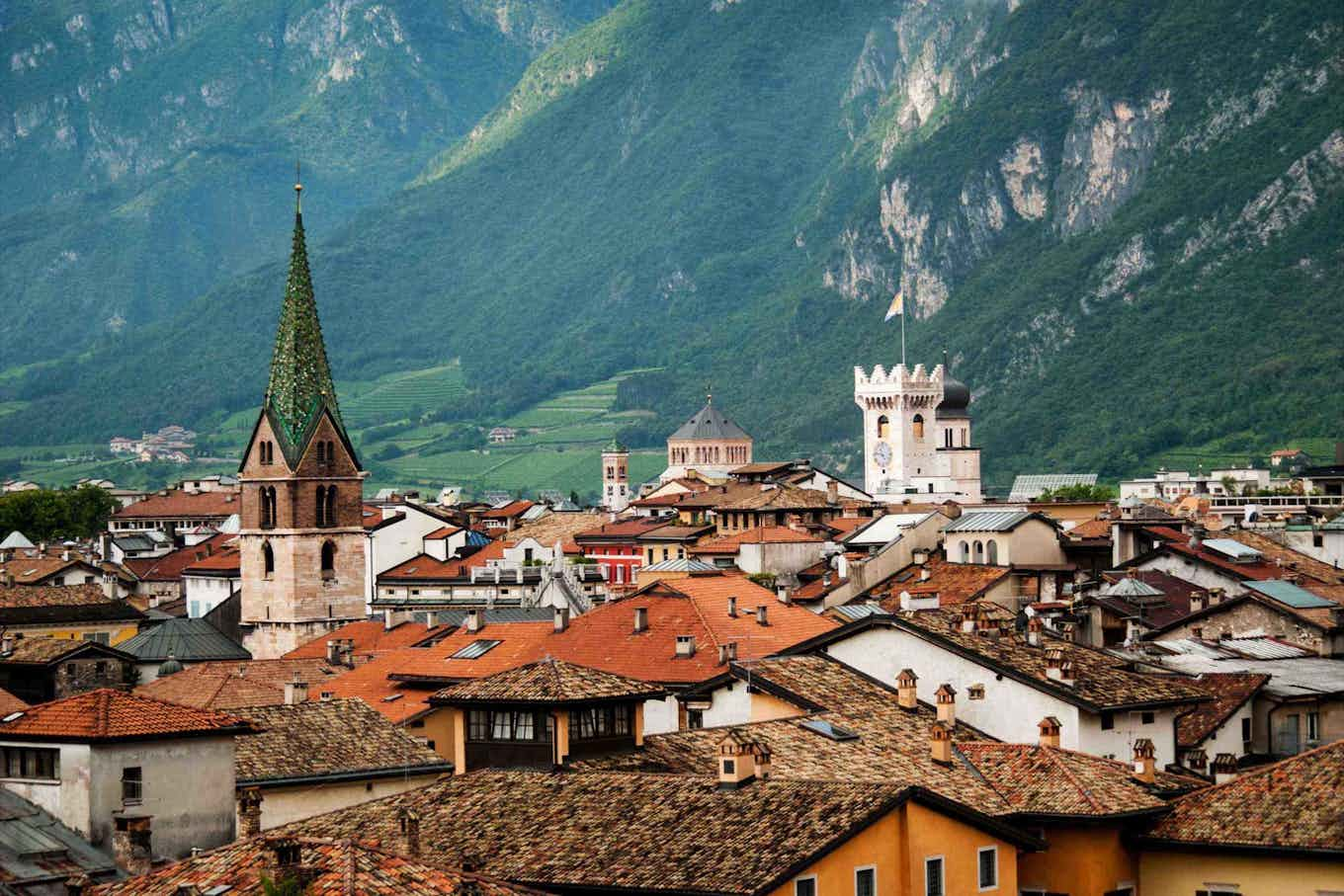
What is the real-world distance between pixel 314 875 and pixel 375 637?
66.8 metres

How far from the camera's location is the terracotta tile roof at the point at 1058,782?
45.6 metres

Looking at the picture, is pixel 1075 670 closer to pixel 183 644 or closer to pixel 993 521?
pixel 993 521

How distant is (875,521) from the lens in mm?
125750

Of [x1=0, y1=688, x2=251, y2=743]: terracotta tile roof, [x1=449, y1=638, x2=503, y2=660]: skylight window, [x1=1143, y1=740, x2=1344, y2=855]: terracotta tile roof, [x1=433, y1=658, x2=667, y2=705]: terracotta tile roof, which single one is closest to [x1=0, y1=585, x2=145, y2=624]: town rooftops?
[x1=449, y1=638, x2=503, y2=660]: skylight window

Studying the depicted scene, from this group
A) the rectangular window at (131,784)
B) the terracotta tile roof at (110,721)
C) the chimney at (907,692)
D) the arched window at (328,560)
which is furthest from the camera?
the arched window at (328,560)

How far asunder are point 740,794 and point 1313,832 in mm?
9118

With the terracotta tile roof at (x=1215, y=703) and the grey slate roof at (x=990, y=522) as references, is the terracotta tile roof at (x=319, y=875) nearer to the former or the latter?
the terracotta tile roof at (x=1215, y=703)

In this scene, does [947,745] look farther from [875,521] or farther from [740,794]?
[875,521]

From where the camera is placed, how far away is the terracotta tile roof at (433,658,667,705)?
4975cm

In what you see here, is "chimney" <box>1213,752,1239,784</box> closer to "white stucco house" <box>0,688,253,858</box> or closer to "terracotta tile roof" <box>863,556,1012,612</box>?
"white stucco house" <box>0,688,253,858</box>

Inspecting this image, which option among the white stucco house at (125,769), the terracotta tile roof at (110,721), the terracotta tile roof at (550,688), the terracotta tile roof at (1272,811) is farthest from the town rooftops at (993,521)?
the white stucco house at (125,769)

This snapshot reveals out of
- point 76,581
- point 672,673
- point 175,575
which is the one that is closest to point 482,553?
point 76,581

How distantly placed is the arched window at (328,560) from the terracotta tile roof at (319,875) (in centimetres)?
9379

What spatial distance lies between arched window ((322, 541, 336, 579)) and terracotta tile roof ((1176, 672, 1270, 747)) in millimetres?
73905
